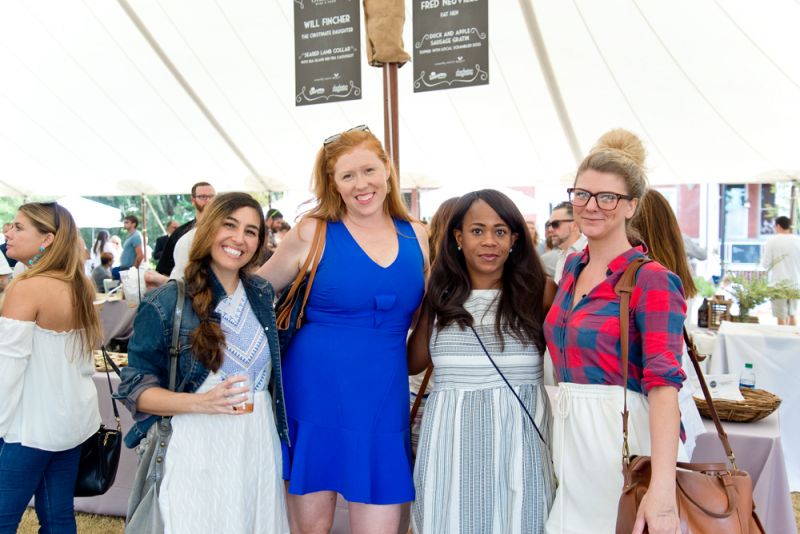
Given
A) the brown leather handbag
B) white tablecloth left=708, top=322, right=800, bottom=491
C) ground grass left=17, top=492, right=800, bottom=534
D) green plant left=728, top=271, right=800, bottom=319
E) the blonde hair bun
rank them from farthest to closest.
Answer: green plant left=728, top=271, right=800, bottom=319
white tablecloth left=708, top=322, right=800, bottom=491
ground grass left=17, top=492, right=800, bottom=534
the blonde hair bun
the brown leather handbag

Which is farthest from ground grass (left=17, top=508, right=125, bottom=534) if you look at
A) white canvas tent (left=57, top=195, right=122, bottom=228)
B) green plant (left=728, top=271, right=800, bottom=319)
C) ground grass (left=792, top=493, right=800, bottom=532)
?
white canvas tent (left=57, top=195, right=122, bottom=228)

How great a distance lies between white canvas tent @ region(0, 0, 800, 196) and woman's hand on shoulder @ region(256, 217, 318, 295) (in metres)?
5.62

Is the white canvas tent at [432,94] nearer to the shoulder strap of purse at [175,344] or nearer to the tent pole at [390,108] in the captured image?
the tent pole at [390,108]

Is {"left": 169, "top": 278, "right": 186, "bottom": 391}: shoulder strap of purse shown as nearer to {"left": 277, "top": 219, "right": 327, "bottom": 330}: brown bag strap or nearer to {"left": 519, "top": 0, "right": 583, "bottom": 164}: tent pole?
{"left": 277, "top": 219, "right": 327, "bottom": 330}: brown bag strap

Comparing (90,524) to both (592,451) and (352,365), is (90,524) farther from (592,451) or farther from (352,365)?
(592,451)

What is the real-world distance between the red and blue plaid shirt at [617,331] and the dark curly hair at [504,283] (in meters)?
0.16

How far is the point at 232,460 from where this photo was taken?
5.63ft

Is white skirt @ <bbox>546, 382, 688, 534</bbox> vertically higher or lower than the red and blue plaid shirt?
lower

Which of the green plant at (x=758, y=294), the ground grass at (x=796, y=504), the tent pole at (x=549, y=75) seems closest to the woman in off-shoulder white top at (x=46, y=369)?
the ground grass at (x=796, y=504)

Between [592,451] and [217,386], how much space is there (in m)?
0.94

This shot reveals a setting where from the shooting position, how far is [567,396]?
1.66 meters

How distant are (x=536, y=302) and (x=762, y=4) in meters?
5.58

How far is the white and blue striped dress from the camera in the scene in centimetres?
179

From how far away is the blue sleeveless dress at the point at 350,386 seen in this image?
188cm
